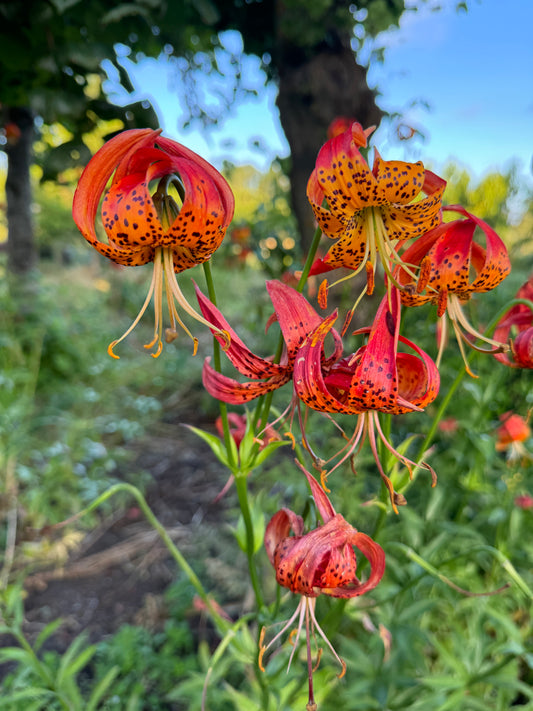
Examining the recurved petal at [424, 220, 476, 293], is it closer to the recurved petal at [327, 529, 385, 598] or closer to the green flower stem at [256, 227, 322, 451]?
the green flower stem at [256, 227, 322, 451]

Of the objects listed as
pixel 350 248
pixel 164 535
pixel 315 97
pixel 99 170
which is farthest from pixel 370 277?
pixel 315 97

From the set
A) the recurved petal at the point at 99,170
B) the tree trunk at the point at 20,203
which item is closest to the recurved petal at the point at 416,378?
the recurved petal at the point at 99,170

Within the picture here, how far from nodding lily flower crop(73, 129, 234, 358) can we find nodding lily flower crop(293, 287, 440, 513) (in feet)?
0.40

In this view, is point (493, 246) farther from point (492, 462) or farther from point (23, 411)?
point (23, 411)

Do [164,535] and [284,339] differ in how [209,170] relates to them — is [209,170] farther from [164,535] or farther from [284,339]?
[164,535]

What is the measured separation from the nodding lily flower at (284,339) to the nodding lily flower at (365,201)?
0.07 metres

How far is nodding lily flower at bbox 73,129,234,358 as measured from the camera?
0.40 m

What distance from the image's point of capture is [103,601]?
158 cm

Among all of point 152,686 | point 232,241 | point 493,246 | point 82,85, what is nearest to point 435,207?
point 493,246

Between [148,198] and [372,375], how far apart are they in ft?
0.83

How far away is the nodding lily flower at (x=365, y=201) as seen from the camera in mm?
428

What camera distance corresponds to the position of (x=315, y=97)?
175cm

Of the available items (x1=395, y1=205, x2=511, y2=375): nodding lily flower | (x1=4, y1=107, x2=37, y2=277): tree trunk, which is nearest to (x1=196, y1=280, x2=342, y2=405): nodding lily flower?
(x1=395, y1=205, x2=511, y2=375): nodding lily flower

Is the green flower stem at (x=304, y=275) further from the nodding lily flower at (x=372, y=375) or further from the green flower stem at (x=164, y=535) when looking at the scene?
the green flower stem at (x=164, y=535)
